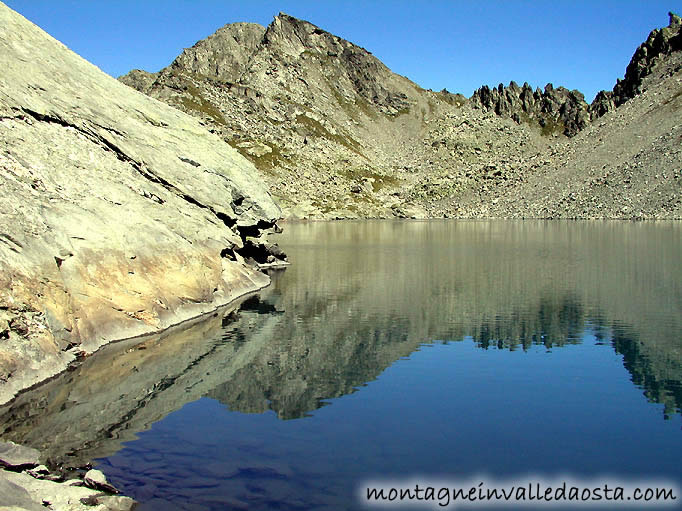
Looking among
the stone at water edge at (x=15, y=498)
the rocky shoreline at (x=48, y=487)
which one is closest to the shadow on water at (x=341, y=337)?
the rocky shoreline at (x=48, y=487)

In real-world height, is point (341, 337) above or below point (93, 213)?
below

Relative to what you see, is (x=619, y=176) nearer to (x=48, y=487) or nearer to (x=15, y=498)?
(x=48, y=487)

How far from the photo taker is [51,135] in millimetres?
32281

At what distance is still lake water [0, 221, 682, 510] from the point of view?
15398mm

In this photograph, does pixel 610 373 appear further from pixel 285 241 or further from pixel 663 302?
pixel 285 241

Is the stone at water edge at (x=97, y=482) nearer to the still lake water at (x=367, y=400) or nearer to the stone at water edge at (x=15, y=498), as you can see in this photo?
the still lake water at (x=367, y=400)

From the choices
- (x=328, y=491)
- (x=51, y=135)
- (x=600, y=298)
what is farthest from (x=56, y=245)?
(x=600, y=298)

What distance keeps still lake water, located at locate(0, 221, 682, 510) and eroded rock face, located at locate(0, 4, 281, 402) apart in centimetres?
178

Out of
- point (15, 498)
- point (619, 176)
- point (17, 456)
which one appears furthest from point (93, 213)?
point (619, 176)

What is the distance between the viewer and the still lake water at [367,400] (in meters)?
15.4

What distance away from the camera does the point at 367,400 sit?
2109 centimetres

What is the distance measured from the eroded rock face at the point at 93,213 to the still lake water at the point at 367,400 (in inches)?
70.0

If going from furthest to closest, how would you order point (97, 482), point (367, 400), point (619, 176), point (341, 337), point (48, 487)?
point (619, 176)
point (341, 337)
point (367, 400)
point (97, 482)
point (48, 487)

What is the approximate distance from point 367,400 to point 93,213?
55.2 ft
